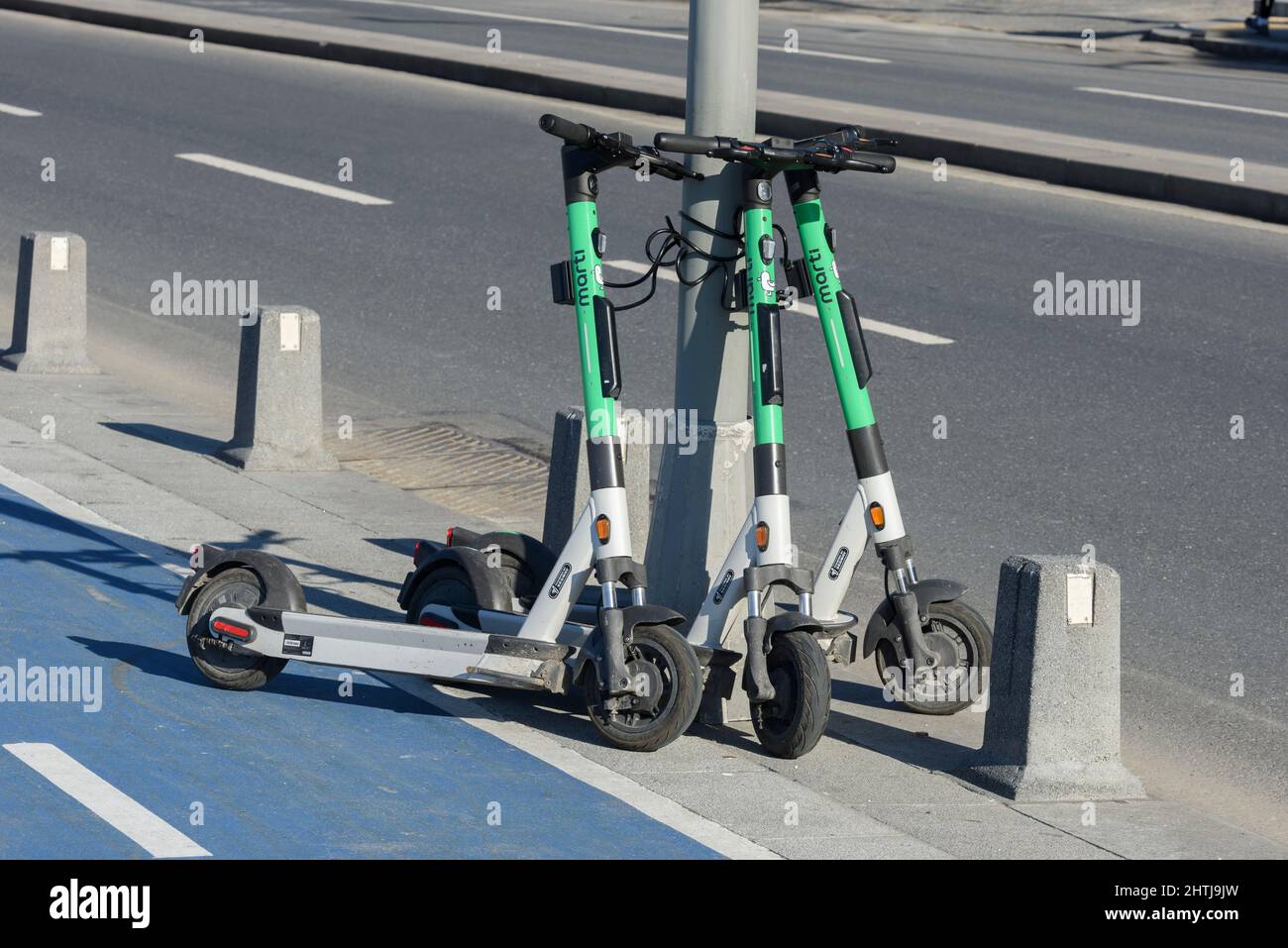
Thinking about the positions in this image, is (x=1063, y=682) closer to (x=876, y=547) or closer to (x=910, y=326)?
(x=876, y=547)

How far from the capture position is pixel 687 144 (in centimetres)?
571

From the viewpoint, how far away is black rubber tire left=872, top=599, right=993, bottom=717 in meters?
6.24

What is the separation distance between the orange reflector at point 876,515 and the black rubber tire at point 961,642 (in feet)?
1.27

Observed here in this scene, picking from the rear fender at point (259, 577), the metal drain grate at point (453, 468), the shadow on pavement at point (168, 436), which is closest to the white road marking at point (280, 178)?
the metal drain grate at point (453, 468)

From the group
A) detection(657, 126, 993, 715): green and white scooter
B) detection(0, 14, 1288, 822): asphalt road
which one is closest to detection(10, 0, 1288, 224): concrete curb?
detection(0, 14, 1288, 822): asphalt road

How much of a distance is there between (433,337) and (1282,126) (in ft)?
36.1

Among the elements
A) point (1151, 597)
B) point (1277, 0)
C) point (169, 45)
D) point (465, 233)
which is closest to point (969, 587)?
point (1151, 597)

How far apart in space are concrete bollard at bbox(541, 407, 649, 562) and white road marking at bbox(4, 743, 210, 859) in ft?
7.92

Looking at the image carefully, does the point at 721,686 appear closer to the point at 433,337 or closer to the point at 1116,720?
the point at 1116,720

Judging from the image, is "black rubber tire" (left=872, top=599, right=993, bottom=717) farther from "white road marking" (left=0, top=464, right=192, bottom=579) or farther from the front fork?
"white road marking" (left=0, top=464, right=192, bottom=579)

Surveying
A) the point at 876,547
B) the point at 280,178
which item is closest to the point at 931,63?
the point at 280,178

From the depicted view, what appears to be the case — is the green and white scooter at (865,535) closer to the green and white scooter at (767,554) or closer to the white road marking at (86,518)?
the green and white scooter at (767,554)
